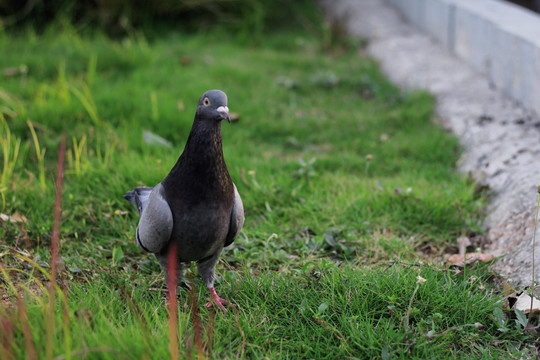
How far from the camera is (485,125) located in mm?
3873

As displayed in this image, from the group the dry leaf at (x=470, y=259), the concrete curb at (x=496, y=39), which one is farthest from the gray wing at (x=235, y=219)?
the concrete curb at (x=496, y=39)

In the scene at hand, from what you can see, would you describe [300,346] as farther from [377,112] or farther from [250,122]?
[377,112]

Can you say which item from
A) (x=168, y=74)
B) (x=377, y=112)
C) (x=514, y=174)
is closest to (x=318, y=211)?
(x=514, y=174)

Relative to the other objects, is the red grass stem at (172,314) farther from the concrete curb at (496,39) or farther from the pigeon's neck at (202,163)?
the concrete curb at (496,39)

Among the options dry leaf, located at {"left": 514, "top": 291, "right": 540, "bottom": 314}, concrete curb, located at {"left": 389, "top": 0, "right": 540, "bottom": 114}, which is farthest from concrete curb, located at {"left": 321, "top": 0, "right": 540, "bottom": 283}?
dry leaf, located at {"left": 514, "top": 291, "right": 540, "bottom": 314}

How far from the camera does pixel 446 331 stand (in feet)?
6.83

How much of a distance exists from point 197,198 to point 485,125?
8.41 feet

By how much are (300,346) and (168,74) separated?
369cm

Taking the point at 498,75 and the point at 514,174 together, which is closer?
the point at 514,174

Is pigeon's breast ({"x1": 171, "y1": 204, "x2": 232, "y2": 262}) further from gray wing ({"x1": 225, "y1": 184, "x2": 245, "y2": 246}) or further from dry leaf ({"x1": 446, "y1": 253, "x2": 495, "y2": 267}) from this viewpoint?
dry leaf ({"x1": 446, "y1": 253, "x2": 495, "y2": 267})

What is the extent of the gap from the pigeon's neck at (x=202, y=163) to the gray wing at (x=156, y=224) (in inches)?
3.3

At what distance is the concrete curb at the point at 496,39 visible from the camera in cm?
375

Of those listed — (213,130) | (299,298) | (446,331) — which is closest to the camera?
(446,331)

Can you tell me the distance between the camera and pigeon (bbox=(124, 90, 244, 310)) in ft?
7.20
